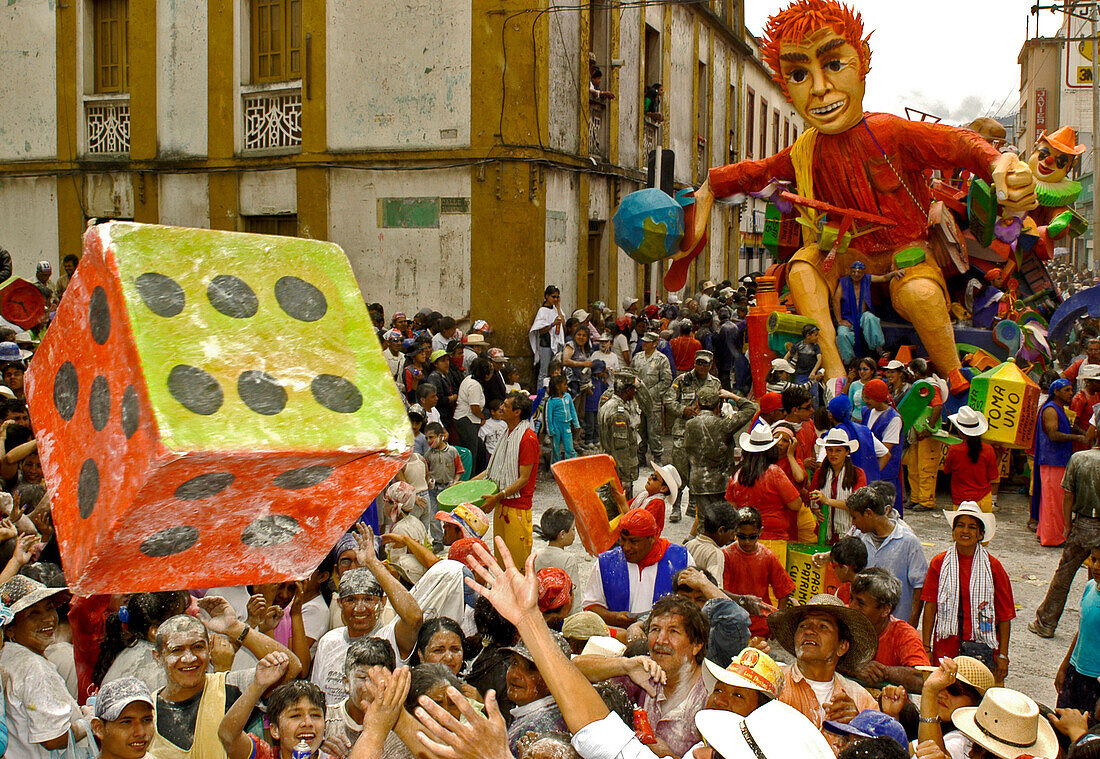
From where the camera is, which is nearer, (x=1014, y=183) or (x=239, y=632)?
(x=239, y=632)

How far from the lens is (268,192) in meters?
16.5

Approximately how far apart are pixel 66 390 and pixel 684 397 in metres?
8.12

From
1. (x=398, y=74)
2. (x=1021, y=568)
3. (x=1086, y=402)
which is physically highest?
(x=398, y=74)

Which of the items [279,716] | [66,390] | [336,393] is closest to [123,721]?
[279,716]

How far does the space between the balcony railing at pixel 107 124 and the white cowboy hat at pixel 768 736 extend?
17437 millimetres

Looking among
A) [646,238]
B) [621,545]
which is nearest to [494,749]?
[621,545]

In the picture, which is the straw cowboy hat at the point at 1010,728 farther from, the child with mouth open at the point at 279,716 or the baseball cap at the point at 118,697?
the baseball cap at the point at 118,697

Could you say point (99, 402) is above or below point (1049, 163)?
below

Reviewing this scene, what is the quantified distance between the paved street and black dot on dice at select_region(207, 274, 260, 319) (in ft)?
13.0

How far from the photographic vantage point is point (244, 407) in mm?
2715

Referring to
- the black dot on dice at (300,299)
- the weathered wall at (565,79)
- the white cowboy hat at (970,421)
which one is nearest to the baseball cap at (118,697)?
the black dot on dice at (300,299)

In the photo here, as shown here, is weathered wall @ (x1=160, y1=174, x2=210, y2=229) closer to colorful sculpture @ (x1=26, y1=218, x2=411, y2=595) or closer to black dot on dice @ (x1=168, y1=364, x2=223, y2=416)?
colorful sculpture @ (x1=26, y1=218, x2=411, y2=595)

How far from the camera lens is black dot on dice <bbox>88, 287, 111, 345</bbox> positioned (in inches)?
111

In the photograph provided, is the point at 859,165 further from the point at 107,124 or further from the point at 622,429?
the point at 107,124
